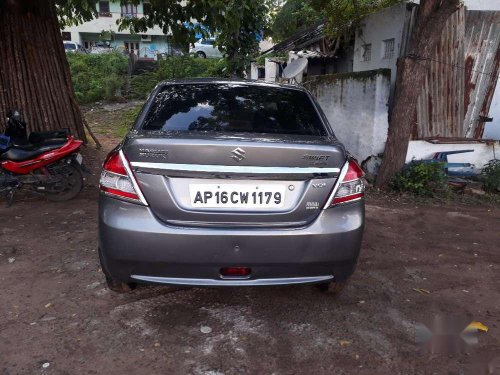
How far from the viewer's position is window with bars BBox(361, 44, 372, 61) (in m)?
9.30

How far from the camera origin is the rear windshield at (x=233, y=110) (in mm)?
3014

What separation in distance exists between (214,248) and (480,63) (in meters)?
6.60

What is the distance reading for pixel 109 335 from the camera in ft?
9.17

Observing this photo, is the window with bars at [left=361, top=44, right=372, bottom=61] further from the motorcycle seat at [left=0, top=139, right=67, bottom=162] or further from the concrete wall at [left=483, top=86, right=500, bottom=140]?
the motorcycle seat at [left=0, top=139, right=67, bottom=162]

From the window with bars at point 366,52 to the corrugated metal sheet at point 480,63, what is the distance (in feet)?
7.89

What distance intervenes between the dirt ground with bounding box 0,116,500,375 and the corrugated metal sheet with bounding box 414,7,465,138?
3138 millimetres

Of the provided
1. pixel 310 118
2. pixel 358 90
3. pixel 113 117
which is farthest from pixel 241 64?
pixel 310 118

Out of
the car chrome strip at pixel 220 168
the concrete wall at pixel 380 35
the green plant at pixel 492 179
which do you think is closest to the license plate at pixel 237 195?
the car chrome strip at pixel 220 168

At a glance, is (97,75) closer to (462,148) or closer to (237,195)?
(462,148)

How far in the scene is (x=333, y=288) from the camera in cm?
318

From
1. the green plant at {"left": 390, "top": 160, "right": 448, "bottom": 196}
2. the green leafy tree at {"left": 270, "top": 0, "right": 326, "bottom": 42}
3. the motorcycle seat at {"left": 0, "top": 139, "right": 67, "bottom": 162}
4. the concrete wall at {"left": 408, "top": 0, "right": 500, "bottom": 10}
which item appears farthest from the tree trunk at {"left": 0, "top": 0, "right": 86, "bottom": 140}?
the green leafy tree at {"left": 270, "top": 0, "right": 326, "bottom": 42}

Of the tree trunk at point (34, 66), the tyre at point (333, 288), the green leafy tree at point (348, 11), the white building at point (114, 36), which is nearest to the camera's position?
the tyre at point (333, 288)

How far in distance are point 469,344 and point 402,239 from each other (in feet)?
6.80

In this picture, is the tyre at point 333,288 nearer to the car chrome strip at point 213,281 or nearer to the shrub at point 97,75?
the car chrome strip at point 213,281
